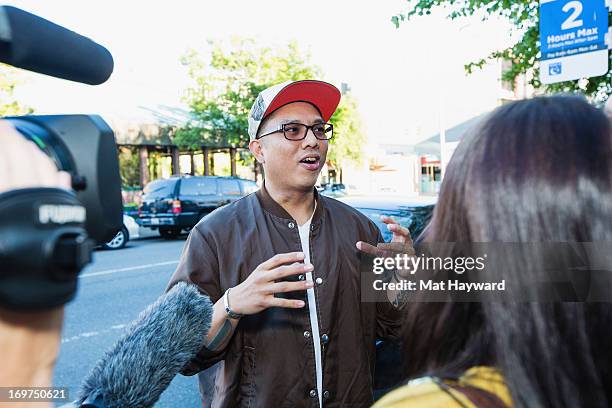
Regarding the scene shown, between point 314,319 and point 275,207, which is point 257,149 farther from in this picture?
point 314,319

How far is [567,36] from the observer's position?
3779 mm

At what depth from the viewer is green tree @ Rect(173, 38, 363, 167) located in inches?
782

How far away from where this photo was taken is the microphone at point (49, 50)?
0.67m

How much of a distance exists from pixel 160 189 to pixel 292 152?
1203 centimetres

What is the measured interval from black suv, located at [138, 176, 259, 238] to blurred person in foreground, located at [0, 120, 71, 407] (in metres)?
12.7

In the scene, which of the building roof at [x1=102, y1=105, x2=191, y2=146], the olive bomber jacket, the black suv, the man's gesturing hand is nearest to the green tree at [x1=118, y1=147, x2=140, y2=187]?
the building roof at [x1=102, y1=105, x2=191, y2=146]

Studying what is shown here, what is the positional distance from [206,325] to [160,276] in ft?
23.4

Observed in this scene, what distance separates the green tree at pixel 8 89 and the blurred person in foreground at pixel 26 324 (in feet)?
45.0

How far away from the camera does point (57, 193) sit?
24.9 inches

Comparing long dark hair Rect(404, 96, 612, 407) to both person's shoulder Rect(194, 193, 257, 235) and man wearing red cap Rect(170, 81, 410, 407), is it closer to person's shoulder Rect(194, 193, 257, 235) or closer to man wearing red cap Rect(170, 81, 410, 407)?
man wearing red cap Rect(170, 81, 410, 407)

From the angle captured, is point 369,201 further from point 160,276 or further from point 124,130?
point 124,130

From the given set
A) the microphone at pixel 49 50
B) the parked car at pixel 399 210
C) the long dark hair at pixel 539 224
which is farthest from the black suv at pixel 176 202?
the long dark hair at pixel 539 224

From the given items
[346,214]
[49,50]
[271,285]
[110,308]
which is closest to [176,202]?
[110,308]

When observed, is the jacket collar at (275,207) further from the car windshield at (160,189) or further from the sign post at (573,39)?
the car windshield at (160,189)
